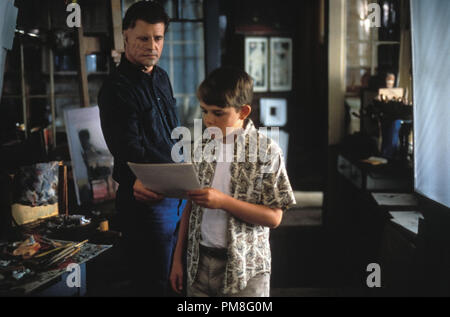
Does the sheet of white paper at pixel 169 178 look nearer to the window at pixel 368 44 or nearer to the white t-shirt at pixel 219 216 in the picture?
the white t-shirt at pixel 219 216

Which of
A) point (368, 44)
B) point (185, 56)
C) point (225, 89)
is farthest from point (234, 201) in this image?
point (185, 56)

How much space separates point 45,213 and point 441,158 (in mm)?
2482

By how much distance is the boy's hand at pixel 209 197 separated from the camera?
1.37 metres

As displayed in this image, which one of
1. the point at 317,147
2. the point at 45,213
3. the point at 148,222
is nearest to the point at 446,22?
→ the point at 148,222

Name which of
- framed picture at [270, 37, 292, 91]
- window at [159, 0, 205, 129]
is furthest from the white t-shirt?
framed picture at [270, 37, 292, 91]

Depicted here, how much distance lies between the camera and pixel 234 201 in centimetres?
140

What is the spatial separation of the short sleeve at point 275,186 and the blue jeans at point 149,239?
0.69 m

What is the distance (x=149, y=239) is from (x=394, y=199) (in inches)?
78.6

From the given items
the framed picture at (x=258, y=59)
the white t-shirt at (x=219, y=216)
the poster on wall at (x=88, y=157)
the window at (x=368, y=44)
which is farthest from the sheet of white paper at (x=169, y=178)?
the framed picture at (x=258, y=59)

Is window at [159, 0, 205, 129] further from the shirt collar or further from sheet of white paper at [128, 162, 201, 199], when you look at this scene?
sheet of white paper at [128, 162, 201, 199]

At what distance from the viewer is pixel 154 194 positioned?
157 centimetres

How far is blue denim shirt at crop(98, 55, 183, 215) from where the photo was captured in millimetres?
1909

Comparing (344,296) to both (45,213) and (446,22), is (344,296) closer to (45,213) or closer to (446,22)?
(446,22)

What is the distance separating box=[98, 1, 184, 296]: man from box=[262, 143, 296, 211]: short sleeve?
0.63 meters
